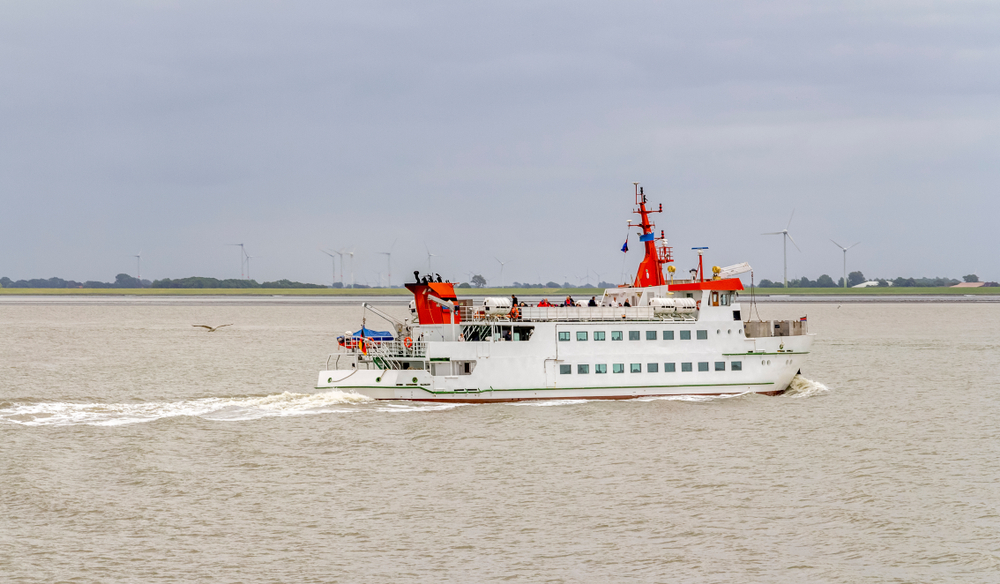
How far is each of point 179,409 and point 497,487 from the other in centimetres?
1727

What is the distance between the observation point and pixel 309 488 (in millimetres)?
23906

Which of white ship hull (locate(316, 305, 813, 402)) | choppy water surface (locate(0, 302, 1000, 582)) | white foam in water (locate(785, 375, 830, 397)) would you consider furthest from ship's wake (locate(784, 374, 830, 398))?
white ship hull (locate(316, 305, 813, 402))

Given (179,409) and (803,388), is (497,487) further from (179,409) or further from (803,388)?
(803,388)

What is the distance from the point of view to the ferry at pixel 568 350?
1462 inches

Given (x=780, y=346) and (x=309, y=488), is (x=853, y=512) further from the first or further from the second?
(x=780, y=346)

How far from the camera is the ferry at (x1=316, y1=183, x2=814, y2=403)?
37125 mm

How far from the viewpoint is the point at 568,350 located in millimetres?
38219

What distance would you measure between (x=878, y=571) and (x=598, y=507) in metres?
6.84

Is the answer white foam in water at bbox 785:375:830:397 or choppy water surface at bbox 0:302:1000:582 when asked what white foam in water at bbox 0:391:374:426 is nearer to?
choppy water surface at bbox 0:302:1000:582

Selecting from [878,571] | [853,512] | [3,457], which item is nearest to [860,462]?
[853,512]

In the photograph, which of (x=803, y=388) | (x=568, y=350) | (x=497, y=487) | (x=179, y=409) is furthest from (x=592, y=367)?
(x=179, y=409)

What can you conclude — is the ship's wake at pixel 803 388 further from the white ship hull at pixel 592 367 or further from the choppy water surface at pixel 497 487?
the white ship hull at pixel 592 367

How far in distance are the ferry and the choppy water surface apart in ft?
3.50

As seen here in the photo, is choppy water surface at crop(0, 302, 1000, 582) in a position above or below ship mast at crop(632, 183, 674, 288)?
below
